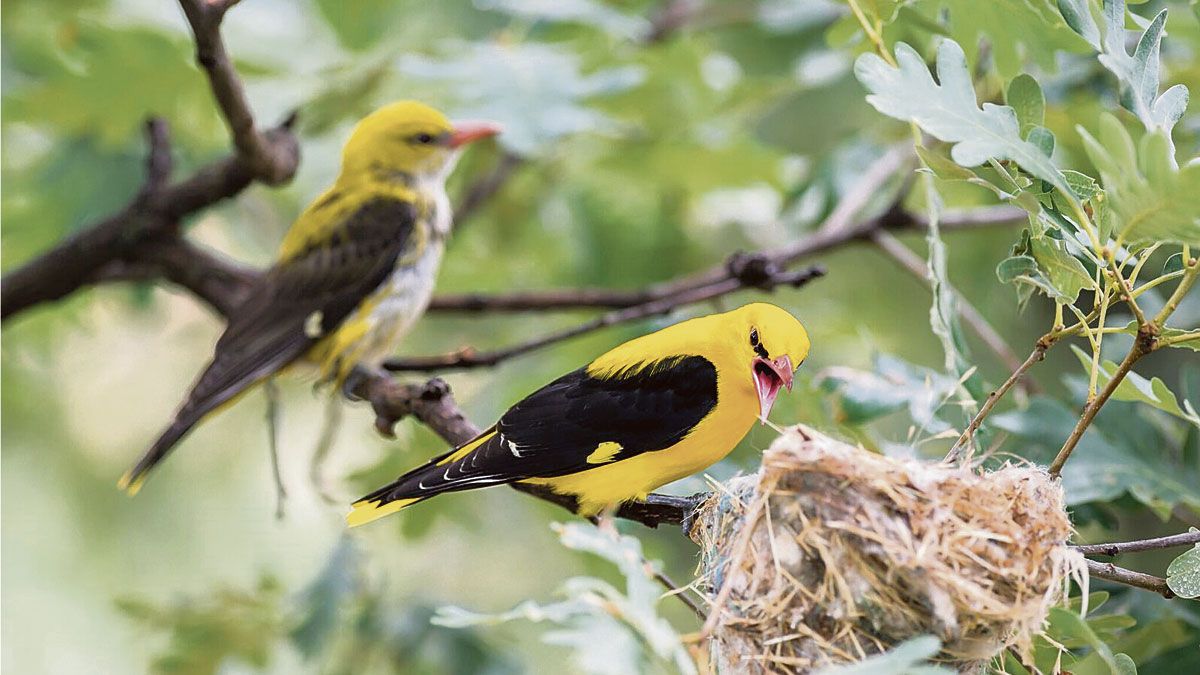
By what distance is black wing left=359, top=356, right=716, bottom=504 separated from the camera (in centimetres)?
202

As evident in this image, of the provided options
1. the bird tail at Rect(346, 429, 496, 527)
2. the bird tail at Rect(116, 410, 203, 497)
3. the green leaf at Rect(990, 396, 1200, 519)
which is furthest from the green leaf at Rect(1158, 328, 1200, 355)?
the bird tail at Rect(116, 410, 203, 497)

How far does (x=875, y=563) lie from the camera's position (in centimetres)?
149

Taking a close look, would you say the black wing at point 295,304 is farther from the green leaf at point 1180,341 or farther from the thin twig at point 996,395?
the green leaf at point 1180,341

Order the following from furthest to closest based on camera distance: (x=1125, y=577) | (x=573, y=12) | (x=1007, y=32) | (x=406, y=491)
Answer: (x=573, y=12)
(x=406, y=491)
(x=1007, y=32)
(x=1125, y=577)

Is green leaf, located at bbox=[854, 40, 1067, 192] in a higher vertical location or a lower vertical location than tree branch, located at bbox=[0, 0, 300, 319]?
higher

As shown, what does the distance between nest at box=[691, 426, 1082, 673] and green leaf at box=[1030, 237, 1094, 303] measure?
27 cm

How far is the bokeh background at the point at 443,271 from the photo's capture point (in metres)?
2.94

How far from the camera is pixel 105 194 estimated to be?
3.80 metres

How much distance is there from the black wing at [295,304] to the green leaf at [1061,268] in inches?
81.9

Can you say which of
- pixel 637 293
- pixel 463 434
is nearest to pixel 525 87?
pixel 637 293

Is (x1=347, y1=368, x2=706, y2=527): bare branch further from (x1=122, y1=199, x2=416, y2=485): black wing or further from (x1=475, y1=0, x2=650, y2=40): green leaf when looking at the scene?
(x1=475, y1=0, x2=650, y2=40): green leaf

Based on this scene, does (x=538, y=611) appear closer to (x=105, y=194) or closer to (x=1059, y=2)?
(x=1059, y=2)

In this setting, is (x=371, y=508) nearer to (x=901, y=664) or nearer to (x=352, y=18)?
(x=901, y=664)

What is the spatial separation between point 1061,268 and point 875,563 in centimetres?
43
